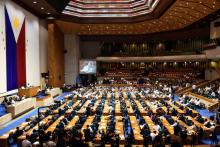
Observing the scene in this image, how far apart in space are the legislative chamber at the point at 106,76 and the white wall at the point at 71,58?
0.49ft

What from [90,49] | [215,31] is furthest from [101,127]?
[90,49]

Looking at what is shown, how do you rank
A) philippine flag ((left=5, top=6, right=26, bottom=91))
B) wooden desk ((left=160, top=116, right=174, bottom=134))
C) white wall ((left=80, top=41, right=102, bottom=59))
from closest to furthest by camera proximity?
wooden desk ((left=160, top=116, right=174, bottom=134)), philippine flag ((left=5, top=6, right=26, bottom=91)), white wall ((left=80, top=41, right=102, bottom=59))

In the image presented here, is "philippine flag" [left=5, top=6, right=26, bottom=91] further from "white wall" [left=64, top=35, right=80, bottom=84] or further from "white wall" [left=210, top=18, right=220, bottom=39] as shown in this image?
"white wall" [left=210, top=18, right=220, bottom=39]

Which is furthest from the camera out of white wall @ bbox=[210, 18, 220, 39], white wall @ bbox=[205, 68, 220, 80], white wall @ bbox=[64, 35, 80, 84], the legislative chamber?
white wall @ bbox=[64, 35, 80, 84]

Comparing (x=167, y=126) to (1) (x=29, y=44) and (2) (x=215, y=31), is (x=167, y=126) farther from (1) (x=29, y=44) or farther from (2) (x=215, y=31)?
(2) (x=215, y=31)

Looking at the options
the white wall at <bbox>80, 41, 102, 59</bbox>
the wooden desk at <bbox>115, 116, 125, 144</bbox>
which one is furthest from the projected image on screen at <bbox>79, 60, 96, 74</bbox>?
the wooden desk at <bbox>115, 116, 125, 144</bbox>

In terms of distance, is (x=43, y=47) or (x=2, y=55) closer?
(x=2, y=55)

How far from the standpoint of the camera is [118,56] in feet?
154

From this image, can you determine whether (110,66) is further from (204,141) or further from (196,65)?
(204,141)

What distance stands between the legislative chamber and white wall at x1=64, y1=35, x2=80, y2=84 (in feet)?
0.49

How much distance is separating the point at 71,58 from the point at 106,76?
7.16 meters

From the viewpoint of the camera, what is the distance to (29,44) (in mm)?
28016

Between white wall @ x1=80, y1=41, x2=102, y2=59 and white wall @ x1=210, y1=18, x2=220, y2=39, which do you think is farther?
white wall @ x1=80, y1=41, x2=102, y2=59

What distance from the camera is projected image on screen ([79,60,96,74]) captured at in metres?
42.8
